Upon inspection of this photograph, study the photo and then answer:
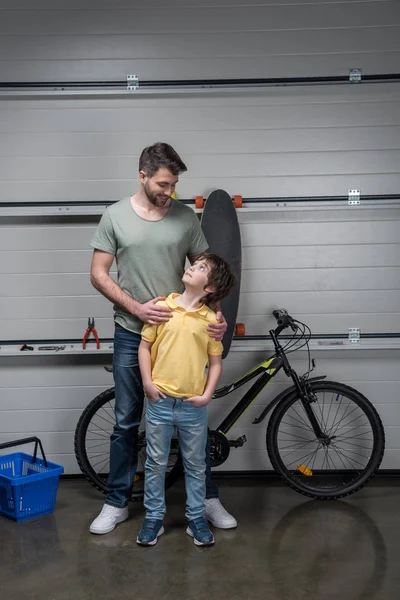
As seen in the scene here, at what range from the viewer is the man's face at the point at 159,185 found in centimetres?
341

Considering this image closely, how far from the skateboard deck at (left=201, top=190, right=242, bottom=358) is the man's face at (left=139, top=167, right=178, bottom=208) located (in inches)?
33.6

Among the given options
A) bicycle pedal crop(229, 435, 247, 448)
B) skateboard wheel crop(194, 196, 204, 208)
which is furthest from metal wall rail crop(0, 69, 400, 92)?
bicycle pedal crop(229, 435, 247, 448)

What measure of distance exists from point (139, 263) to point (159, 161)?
49cm

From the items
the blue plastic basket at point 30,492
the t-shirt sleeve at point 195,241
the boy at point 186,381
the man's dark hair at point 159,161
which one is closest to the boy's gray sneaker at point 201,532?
the boy at point 186,381

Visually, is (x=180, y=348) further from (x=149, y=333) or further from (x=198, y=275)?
(x=198, y=275)

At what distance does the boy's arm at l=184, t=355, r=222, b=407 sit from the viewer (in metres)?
3.47

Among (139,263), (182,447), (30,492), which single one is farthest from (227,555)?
Answer: (139,263)

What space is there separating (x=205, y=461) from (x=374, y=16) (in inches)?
108

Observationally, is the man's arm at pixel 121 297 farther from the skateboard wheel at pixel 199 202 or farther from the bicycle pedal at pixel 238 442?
the bicycle pedal at pixel 238 442

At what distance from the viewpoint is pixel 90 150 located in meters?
4.46

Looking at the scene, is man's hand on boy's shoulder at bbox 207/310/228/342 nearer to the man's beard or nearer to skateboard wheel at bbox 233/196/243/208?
the man's beard

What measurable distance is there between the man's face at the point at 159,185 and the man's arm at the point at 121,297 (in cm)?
35

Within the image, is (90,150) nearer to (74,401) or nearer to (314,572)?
(74,401)

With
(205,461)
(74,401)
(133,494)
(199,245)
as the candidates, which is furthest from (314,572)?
(74,401)
